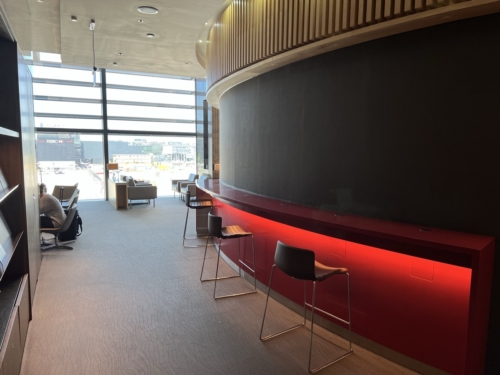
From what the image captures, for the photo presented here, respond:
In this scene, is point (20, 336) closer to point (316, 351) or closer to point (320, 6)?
point (316, 351)

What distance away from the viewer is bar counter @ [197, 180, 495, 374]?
1945 mm

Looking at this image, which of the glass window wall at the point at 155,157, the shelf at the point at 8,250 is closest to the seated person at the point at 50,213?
the shelf at the point at 8,250

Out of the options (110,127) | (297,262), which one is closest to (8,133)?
(297,262)

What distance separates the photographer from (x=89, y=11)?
5355 millimetres

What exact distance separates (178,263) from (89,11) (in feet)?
13.9

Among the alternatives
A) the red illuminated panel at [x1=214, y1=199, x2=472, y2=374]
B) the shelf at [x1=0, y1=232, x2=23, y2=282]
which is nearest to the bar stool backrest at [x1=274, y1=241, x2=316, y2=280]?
the red illuminated panel at [x1=214, y1=199, x2=472, y2=374]

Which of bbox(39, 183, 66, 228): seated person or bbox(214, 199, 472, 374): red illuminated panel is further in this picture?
bbox(39, 183, 66, 228): seated person

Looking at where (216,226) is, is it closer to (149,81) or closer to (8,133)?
(8,133)

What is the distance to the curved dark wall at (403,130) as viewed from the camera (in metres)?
2.15

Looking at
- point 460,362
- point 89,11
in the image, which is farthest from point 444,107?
point 89,11

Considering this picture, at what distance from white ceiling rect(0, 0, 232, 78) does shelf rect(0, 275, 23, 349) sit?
2151 millimetres

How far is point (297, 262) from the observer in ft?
7.85

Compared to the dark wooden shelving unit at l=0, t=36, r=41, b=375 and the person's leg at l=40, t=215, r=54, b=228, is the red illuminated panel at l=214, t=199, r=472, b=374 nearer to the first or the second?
the dark wooden shelving unit at l=0, t=36, r=41, b=375

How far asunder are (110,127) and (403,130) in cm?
1072
